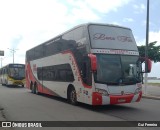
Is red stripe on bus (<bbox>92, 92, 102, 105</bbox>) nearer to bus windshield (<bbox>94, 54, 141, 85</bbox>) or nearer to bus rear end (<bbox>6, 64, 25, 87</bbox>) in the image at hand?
bus windshield (<bbox>94, 54, 141, 85</bbox>)

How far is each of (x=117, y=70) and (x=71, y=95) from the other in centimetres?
363

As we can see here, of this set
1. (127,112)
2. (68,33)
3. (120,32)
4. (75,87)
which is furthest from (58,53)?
(127,112)

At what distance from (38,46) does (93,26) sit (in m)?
10.1

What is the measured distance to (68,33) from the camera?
17.1m

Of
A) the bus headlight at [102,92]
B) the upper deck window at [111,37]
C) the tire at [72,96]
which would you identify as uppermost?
the upper deck window at [111,37]

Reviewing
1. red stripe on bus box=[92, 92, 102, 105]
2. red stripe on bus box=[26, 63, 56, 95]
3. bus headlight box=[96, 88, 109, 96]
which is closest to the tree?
red stripe on bus box=[26, 63, 56, 95]

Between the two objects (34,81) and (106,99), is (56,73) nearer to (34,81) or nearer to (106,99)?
(106,99)

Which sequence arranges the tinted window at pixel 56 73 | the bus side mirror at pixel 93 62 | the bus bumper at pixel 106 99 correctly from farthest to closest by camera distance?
the tinted window at pixel 56 73, the bus bumper at pixel 106 99, the bus side mirror at pixel 93 62

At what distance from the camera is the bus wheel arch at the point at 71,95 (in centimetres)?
1609

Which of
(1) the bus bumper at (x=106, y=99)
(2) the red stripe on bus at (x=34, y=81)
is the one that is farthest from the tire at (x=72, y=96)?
(2) the red stripe on bus at (x=34, y=81)

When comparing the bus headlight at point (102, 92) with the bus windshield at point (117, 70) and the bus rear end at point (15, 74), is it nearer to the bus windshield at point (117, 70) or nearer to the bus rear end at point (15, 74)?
the bus windshield at point (117, 70)

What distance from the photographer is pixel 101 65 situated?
13.8 metres

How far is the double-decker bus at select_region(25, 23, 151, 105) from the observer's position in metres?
13.7

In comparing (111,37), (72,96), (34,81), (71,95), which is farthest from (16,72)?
(111,37)
